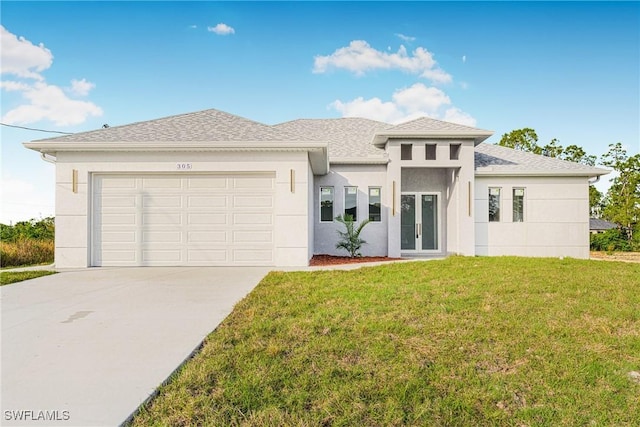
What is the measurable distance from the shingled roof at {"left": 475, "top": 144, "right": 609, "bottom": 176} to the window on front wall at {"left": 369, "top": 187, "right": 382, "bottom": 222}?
12.7 ft

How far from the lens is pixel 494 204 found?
1412 centimetres

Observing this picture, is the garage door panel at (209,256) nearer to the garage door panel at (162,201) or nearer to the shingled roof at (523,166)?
the garage door panel at (162,201)

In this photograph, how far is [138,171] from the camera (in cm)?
1051

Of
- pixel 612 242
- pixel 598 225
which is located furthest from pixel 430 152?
pixel 598 225

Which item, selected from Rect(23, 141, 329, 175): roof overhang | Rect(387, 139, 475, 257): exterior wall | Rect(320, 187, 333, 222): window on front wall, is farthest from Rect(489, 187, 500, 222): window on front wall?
Rect(23, 141, 329, 175): roof overhang

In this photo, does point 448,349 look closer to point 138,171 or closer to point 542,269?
point 542,269

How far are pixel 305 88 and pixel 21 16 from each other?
1071 cm

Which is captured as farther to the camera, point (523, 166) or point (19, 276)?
point (523, 166)

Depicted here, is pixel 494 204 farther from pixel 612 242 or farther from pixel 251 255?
pixel 612 242

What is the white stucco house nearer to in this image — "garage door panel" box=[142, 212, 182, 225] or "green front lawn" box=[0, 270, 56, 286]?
"garage door panel" box=[142, 212, 182, 225]

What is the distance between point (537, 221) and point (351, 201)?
7232 mm

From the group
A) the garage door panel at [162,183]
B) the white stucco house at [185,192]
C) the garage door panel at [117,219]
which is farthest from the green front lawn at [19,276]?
the garage door panel at [162,183]

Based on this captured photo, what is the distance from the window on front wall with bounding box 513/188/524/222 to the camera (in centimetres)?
1409

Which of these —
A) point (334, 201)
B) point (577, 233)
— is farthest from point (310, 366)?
point (577, 233)
